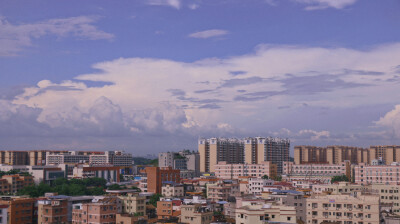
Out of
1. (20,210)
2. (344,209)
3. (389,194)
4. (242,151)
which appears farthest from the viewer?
(242,151)

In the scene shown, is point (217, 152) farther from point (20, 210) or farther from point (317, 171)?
point (20, 210)

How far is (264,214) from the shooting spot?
16.2m

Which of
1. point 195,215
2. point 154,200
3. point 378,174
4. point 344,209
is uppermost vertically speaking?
point 344,209

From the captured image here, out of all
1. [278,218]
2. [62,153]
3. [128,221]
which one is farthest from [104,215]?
[62,153]

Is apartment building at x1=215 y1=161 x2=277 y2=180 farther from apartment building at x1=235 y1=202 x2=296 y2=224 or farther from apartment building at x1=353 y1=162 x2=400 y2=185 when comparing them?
apartment building at x1=235 y1=202 x2=296 y2=224

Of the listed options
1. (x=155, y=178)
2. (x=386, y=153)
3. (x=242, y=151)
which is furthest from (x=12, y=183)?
(x=386, y=153)

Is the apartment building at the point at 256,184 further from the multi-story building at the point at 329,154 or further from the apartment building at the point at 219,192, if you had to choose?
the multi-story building at the point at 329,154

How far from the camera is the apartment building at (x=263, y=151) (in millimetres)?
57625

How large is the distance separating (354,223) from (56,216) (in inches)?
546

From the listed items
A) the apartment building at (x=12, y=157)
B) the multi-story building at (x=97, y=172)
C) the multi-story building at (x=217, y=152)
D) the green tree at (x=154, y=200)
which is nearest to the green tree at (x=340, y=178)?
the multi-story building at (x=217, y=152)

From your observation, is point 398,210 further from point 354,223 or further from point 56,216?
point 56,216

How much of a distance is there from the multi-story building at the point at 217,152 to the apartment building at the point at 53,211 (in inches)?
1511

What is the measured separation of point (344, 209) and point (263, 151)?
38.7 metres

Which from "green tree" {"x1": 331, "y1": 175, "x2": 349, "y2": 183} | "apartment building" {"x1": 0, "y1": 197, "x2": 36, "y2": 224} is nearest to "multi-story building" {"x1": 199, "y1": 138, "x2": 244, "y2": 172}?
"green tree" {"x1": 331, "y1": 175, "x2": 349, "y2": 183}
